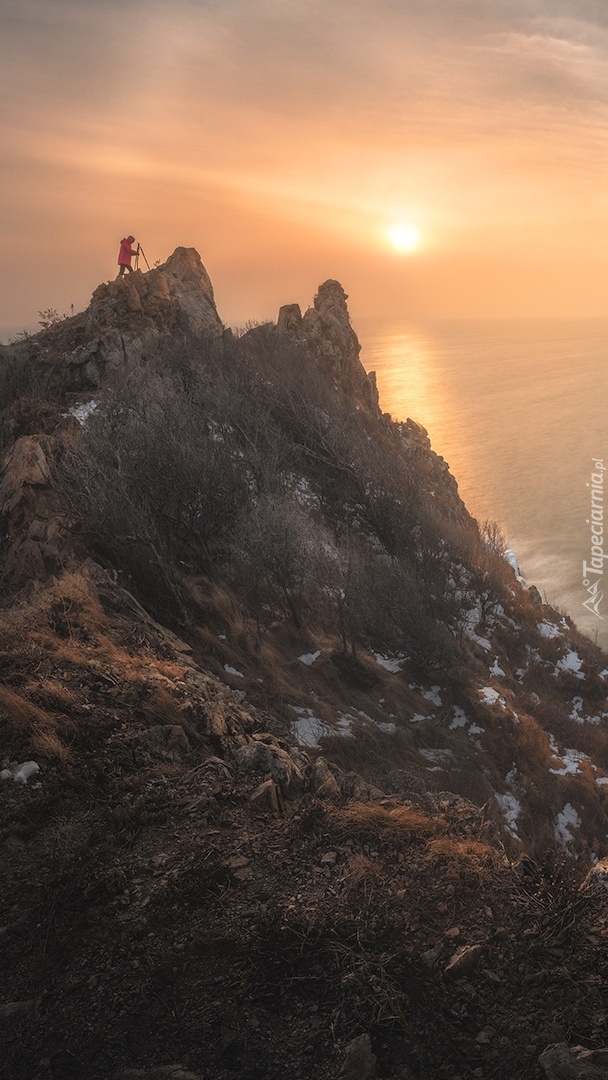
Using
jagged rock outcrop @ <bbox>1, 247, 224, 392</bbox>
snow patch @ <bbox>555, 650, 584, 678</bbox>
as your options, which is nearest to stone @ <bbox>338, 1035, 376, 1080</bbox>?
jagged rock outcrop @ <bbox>1, 247, 224, 392</bbox>

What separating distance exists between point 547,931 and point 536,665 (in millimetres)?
24563

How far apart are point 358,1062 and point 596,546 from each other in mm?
70278

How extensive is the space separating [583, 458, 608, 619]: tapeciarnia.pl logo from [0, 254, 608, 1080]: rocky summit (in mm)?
35303

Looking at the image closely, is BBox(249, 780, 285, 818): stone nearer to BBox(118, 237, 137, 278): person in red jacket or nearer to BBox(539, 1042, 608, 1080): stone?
BBox(539, 1042, 608, 1080): stone

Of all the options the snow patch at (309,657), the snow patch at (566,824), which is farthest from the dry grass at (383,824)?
the snow patch at (566,824)

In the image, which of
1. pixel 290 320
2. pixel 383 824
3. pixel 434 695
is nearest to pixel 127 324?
pixel 290 320

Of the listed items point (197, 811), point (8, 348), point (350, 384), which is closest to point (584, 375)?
point (350, 384)

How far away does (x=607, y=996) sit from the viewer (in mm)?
4215

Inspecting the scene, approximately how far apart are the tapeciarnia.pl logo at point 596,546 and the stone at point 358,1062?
55.0 meters

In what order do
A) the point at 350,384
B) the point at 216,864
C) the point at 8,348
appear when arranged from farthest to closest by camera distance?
the point at 350,384 < the point at 8,348 < the point at 216,864

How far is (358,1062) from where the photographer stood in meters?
3.77

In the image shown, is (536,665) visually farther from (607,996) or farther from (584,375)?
(584,375)

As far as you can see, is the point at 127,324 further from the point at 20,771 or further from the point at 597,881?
the point at 597,881

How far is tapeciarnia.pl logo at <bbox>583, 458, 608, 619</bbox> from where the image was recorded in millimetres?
56975
